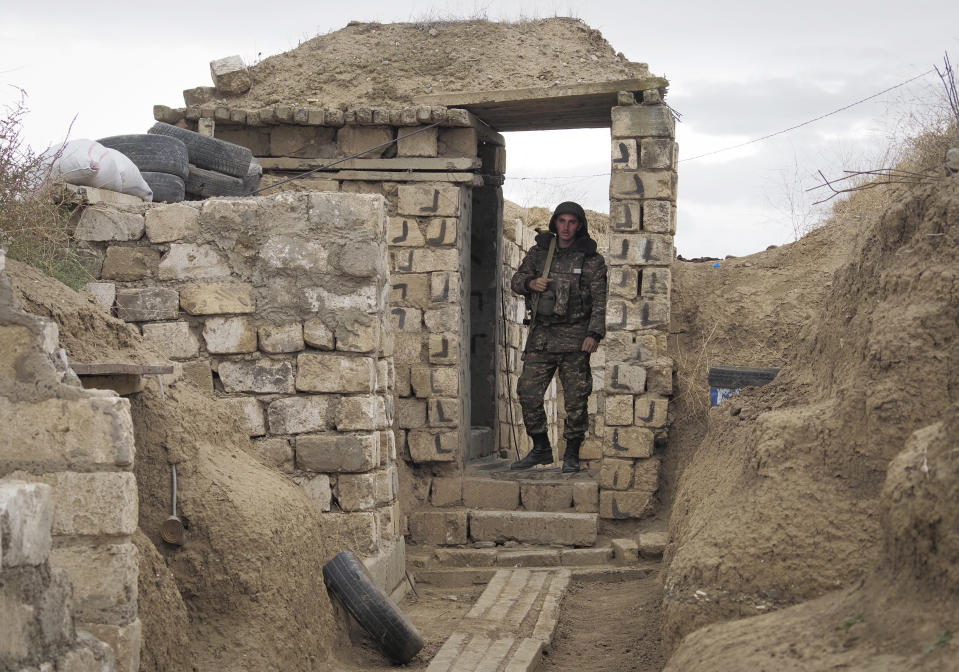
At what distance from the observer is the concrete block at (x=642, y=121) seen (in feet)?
27.5

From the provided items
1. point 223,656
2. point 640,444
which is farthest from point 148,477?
point 640,444

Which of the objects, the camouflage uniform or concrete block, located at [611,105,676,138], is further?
the camouflage uniform

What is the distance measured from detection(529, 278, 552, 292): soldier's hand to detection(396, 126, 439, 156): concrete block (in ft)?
4.44

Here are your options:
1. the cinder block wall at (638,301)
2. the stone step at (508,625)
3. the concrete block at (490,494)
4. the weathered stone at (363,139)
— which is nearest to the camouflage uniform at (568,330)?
the cinder block wall at (638,301)

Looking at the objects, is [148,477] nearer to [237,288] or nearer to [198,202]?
[237,288]

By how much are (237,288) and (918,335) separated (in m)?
3.69

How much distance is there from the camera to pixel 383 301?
6.34m

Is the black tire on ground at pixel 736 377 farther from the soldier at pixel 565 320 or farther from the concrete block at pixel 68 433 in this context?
the concrete block at pixel 68 433

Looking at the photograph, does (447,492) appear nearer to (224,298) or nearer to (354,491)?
(354,491)

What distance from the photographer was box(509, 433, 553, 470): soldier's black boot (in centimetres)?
903

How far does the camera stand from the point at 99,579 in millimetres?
3945

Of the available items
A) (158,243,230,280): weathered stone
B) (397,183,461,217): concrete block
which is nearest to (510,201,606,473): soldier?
(397,183,461,217): concrete block

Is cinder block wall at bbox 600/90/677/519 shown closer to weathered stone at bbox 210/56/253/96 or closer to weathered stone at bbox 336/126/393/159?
weathered stone at bbox 336/126/393/159

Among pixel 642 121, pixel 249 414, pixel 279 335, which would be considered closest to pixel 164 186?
pixel 279 335
